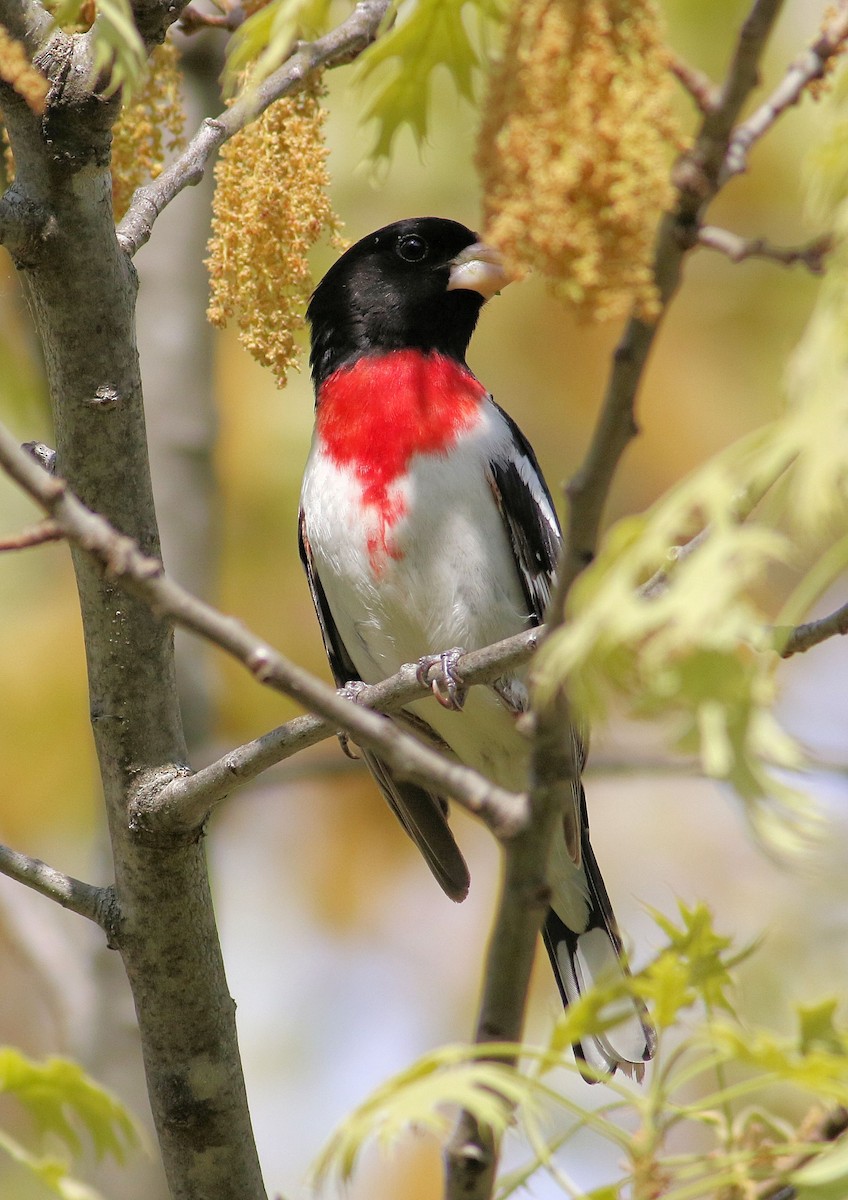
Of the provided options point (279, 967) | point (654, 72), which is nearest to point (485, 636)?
point (654, 72)

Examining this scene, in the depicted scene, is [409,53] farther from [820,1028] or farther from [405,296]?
[405,296]

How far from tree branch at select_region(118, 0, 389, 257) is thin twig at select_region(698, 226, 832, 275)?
168cm

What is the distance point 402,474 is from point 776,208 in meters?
4.13

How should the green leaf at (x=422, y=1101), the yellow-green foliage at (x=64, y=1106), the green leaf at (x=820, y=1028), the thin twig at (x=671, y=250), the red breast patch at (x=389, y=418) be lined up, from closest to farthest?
the thin twig at (x=671, y=250)
the green leaf at (x=422, y=1101)
the green leaf at (x=820, y=1028)
the yellow-green foliage at (x=64, y=1106)
the red breast patch at (x=389, y=418)

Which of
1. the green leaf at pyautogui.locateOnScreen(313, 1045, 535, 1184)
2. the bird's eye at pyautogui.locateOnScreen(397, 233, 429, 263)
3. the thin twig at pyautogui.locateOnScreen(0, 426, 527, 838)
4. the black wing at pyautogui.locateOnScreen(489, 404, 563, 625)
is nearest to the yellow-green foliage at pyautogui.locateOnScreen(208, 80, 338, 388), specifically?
the thin twig at pyautogui.locateOnScreen(0, 426, 527, 838)

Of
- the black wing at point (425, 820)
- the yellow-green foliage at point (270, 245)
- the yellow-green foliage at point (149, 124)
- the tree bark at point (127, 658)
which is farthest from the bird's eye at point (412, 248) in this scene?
the yellow-green foliage at point (270, 245)

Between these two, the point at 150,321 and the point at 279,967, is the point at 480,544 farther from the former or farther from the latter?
the point at 279,967

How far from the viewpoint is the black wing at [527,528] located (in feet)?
14.9

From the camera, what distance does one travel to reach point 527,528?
459 cm

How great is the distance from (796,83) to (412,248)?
138 inches

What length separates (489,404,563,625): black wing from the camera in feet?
14.9

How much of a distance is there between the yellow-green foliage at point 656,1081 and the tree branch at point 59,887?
A: 1496mm

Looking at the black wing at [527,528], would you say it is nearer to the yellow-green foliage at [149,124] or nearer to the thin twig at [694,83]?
the yellow-green foliage at [149,124]

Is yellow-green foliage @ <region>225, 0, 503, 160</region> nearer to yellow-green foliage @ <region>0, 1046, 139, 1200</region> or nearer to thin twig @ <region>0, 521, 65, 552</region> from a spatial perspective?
thin twig @ <region>0, 521, 65, 552</region>
